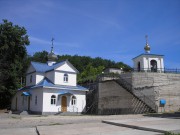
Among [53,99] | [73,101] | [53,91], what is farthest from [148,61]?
[53,99]

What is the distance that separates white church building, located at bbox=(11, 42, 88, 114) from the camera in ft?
93.3

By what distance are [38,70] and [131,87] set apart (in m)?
13.7

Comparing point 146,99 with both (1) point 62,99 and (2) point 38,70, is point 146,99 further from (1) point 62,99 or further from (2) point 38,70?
(2) point 38,70

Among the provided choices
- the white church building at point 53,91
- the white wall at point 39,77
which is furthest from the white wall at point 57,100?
the white wall at point 39,77

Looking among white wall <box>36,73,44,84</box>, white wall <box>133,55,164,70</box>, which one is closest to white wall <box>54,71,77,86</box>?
white wall <box>36,73,44,84</box>

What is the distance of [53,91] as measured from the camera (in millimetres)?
28984

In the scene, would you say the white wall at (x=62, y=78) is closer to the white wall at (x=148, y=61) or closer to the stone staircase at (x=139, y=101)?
the stone staircase at (x=139, y=101)

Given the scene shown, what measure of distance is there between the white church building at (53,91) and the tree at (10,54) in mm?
4496

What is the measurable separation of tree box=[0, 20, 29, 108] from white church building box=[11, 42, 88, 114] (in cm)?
450

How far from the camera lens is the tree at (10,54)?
3634cm

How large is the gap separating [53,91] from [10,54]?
13.8 metres

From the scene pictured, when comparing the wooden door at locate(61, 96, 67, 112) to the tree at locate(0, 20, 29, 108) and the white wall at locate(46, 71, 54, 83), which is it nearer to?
the white wall at locate(46, 71, 54, 83)

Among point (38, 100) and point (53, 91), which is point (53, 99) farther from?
point (38, 100)

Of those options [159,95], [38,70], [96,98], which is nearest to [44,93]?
[38,70]
